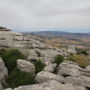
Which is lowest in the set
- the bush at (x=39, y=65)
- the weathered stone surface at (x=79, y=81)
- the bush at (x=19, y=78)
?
the bush at (x=19, y=78)

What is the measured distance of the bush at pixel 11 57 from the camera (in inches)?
Answer: 1943

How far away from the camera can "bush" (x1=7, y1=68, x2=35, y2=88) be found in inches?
1646

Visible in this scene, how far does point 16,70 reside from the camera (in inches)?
1797

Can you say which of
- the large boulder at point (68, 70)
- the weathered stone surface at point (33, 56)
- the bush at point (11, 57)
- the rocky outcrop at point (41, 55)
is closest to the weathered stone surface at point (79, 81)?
the large boulder at point (68, 70)

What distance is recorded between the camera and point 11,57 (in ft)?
169

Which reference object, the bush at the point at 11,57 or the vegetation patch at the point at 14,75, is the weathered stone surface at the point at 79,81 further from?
the bush at the point at 11,57

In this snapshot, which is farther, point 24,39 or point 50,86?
point 24,39

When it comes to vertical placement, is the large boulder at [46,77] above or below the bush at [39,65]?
above

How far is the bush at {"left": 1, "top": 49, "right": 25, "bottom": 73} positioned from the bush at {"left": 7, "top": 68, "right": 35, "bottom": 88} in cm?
384

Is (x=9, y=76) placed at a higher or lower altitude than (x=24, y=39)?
lower

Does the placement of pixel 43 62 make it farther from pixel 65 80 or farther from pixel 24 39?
pixel 65 80

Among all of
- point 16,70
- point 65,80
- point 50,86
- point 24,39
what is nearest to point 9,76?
point 16,70

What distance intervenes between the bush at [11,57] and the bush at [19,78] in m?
3.84

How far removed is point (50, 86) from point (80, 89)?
15.8ft
